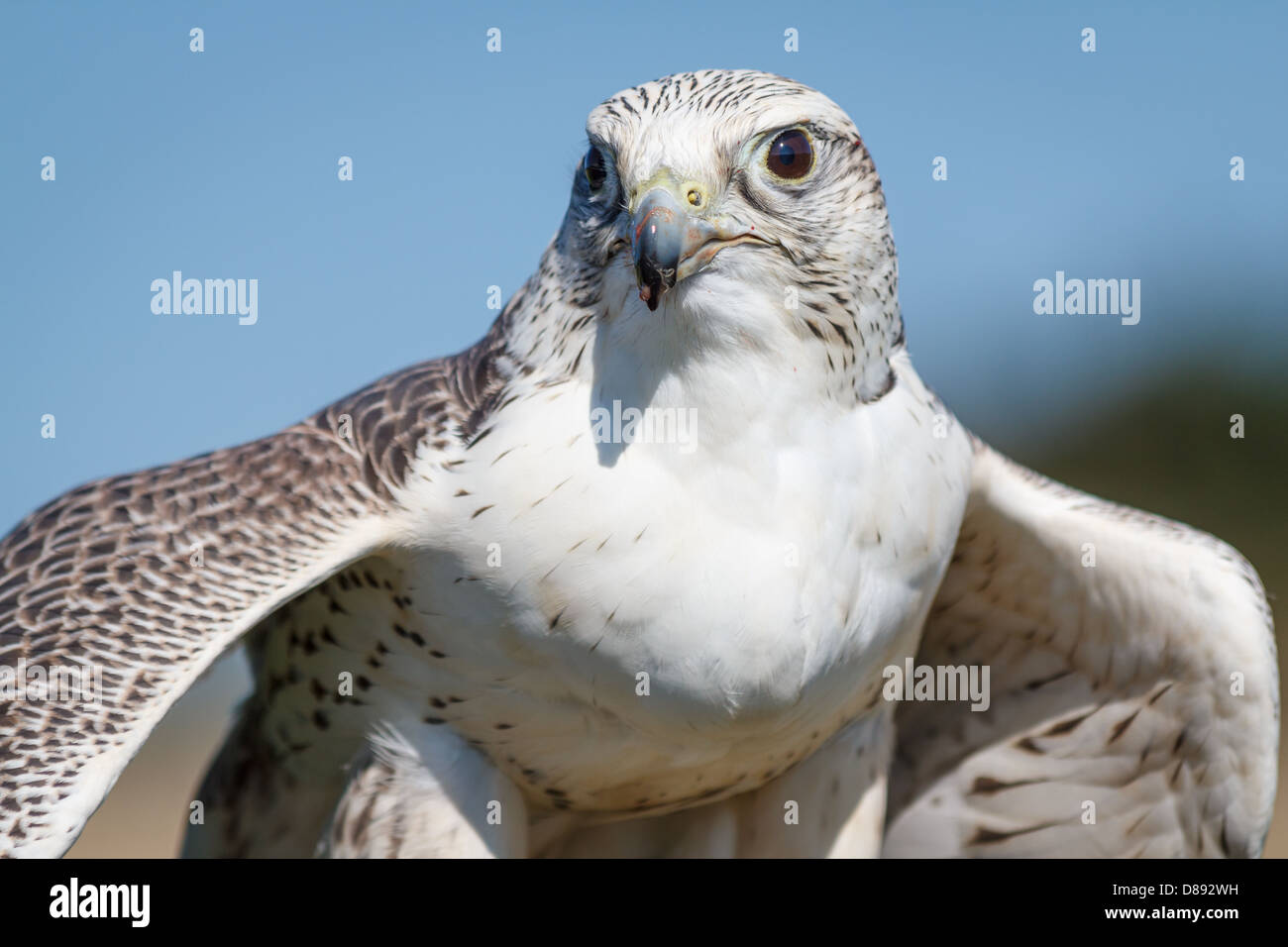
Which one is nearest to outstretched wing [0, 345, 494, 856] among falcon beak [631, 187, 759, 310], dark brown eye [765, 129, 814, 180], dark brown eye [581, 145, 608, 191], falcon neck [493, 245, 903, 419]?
falcon neck [493, 245, 903, 419]

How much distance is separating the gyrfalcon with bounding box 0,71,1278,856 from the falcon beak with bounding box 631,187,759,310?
0.03ft

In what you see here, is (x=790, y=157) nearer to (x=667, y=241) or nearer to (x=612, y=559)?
(x=667, y=241)

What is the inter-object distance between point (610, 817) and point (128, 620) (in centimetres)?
162

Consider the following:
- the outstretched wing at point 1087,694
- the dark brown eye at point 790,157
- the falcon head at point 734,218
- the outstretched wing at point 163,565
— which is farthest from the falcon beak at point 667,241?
the outstretched wing at point 1087,694

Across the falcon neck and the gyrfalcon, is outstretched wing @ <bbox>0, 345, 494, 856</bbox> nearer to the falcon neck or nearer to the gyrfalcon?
the gyrfalcon

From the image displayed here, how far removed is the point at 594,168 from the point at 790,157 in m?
0.52

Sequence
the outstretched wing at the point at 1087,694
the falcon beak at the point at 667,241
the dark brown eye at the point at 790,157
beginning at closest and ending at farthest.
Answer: the falcon beak at the point at 667,241 → the dark brown eye at the point at 790,157 → the outstretched wing at the point at 1087,694

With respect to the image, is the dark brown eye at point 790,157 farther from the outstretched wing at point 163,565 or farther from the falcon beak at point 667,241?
the outstretched wing at point 163,565

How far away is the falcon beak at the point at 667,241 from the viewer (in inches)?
149

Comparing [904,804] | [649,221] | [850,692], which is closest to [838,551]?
[850,692]

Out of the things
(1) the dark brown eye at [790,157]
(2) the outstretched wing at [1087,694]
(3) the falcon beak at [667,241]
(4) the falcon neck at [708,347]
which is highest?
(1) the dark brown eye at [790,157]

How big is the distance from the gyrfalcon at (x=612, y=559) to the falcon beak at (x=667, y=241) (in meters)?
0.01

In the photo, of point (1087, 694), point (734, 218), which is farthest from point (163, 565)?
point (1087, 694)

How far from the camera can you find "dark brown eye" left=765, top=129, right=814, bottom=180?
160 inches
